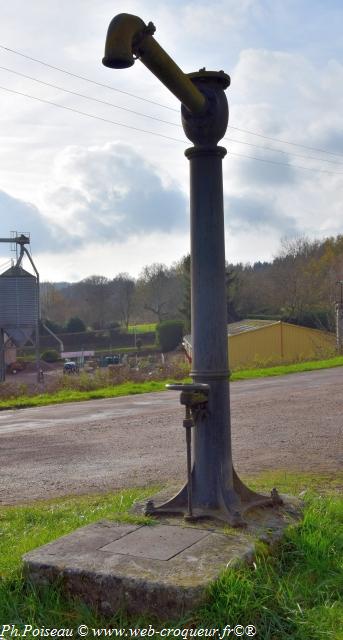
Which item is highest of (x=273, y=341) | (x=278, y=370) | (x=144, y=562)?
(x=273, y=341)

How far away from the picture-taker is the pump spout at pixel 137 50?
128 inches

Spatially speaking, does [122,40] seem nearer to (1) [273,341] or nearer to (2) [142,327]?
(1) [273,341]

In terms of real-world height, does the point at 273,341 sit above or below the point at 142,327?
below

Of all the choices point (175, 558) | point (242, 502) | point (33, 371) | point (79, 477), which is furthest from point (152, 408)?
point (33, 371)

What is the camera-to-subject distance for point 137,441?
29.4 ft

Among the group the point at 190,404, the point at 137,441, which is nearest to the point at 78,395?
the point at 137,441

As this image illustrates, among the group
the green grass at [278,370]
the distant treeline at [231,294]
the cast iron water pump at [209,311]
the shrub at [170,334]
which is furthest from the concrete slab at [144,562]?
the shrub at [170,334]

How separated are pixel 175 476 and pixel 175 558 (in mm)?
3200

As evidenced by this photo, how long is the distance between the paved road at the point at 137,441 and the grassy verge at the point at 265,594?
2350 mm

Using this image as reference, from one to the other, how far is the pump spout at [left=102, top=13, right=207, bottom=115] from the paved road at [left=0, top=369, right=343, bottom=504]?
372 cm

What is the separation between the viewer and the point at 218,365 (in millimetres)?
4098

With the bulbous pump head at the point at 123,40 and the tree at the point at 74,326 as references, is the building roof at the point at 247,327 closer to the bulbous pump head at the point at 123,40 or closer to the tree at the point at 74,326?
the tree at the point at 74,326

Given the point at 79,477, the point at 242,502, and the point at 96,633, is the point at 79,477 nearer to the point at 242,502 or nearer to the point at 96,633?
the point at 242,502

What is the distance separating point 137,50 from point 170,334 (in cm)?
5354
